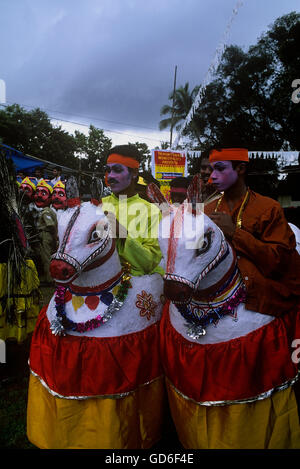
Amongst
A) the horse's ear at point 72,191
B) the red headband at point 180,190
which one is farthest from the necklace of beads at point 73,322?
the red headband at point 180,190

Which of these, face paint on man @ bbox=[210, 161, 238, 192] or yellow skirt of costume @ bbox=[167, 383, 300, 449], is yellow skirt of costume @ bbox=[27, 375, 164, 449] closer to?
yellow skirt of costume @ bbox=[167, 383, 300, 449]

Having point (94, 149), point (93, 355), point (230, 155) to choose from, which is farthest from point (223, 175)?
point (94, 149)

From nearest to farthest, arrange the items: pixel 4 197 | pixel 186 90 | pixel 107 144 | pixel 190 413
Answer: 1. pixel 190 413
2. pixel 4 197
3. pixel 107 144
4. pixel 186 90

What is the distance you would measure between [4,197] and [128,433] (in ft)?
7.03

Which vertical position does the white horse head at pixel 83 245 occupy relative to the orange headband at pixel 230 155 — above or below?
below

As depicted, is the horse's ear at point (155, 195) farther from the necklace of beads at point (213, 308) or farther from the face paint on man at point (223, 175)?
the necklace of beads at point (213, 308)

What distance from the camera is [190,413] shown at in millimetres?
2160

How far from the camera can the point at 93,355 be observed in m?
2.17

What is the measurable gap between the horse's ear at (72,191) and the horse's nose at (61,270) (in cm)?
49

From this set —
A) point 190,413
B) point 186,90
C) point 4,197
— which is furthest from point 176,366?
point 186,90

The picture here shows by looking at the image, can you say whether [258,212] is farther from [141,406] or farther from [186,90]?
[186,90]

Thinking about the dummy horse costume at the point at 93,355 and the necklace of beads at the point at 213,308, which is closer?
the necklace of beads at the point at 213,308

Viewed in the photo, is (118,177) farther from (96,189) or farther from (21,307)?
(21,307)

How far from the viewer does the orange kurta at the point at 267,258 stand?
199 cm
